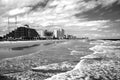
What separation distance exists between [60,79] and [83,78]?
1.35m

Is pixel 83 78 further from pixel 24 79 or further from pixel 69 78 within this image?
pixel 24 79

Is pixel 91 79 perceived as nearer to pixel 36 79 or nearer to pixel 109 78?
pixel 109 78

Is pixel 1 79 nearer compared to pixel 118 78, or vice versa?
pixel 1 79

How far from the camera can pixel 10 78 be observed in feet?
19.1

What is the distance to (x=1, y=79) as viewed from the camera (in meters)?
5.60

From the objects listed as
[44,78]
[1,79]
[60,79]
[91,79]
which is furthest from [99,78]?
[1,79]

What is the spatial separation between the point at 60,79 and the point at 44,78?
3.05 ft

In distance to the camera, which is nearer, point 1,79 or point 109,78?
point 1,79

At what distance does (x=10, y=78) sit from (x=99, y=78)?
16.6 ft

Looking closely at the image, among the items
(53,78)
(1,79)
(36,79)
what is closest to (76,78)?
(53,78)

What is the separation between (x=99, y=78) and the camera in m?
6.00

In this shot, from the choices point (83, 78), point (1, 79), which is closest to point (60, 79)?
point (83, 78)

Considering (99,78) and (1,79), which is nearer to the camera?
(1,79)

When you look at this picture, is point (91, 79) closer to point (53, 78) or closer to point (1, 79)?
point (53, 78)
